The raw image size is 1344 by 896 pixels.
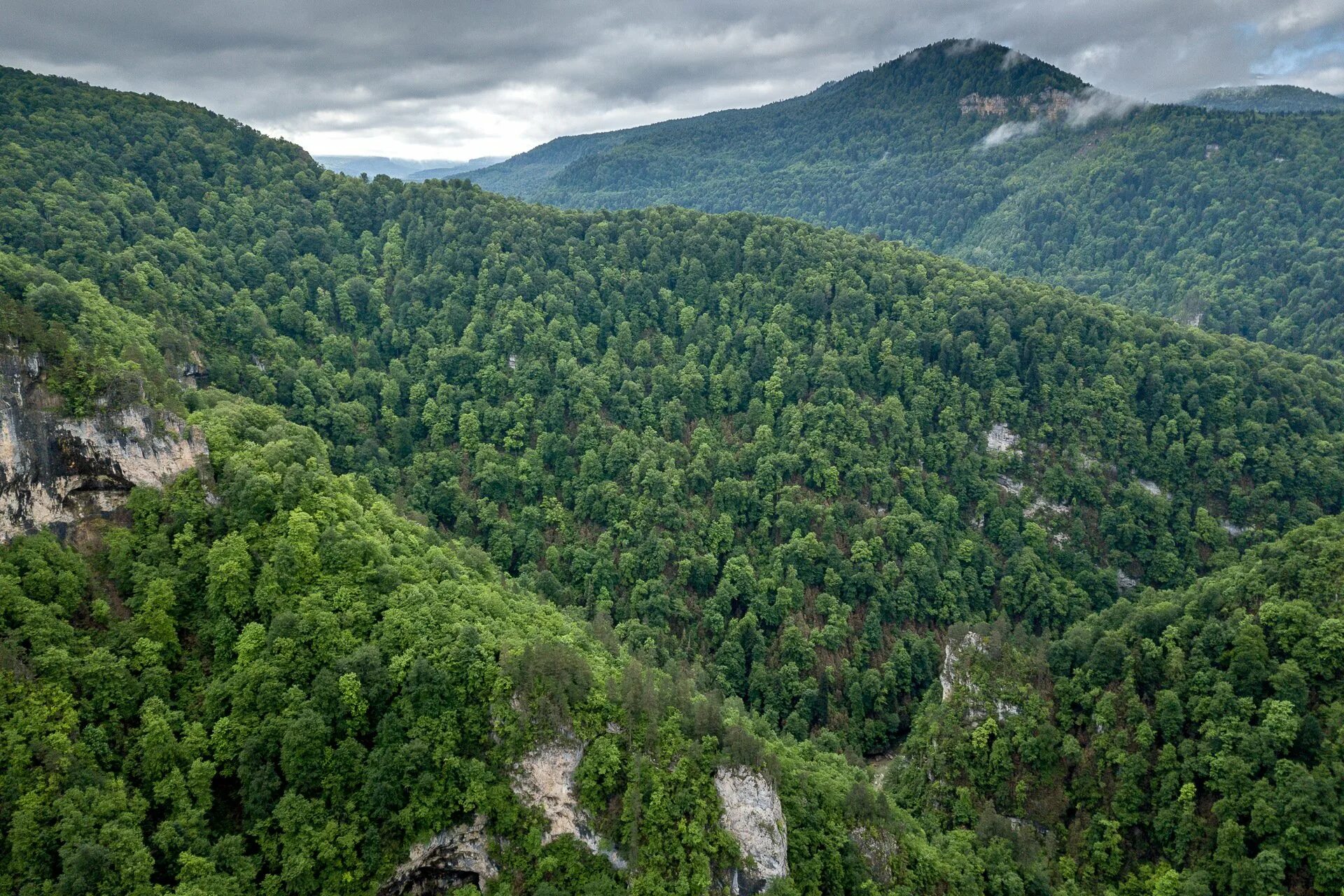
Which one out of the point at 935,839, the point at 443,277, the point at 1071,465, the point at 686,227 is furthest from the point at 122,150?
the point at 1071,465

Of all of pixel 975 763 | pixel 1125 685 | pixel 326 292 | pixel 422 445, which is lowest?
pixel 975 763

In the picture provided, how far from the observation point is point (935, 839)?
6706 cm

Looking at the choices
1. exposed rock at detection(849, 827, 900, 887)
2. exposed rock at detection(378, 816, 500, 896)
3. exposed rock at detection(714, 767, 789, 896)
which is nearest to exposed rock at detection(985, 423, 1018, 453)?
exposed rock at detection(849, 827, 900, 887)

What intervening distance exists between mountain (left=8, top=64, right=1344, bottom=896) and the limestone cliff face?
1173 millimetres

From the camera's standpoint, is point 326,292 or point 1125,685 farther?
point 326,292

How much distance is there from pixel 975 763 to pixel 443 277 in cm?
11231

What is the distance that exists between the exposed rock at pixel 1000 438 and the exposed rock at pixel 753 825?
88314 millimetres

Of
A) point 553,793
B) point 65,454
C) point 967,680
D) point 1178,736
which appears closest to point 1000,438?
point 967,680

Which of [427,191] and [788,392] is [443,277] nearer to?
[427,191]

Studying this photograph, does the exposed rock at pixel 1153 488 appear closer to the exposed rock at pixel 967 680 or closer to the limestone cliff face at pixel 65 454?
the exposed rock at pixel 967 680

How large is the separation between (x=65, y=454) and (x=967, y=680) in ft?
279

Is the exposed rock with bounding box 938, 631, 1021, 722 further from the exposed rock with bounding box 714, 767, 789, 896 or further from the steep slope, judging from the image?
the exposed rock with bounding box 714, 767, 789, 896

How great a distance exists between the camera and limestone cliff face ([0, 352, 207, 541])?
5812 centimetres

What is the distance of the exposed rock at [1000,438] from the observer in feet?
419
